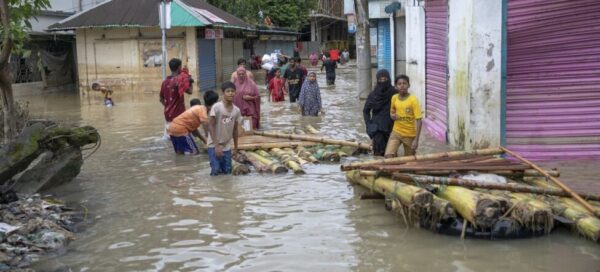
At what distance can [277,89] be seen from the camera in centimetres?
1877

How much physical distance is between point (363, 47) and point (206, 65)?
957 centimetres

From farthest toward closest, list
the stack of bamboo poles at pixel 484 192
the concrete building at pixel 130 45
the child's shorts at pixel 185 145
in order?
the concrete building at pixel 130 45, the child's shorts at pixel 185 145, the stack of bamboo poles at pixel 484 192

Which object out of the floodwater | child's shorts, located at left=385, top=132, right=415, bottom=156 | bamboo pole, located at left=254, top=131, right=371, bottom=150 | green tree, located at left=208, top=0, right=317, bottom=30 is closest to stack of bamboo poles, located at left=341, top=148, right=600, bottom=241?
the floodwater

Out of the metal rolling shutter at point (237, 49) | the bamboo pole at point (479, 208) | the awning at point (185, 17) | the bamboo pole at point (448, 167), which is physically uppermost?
the awning at point (185, 17)

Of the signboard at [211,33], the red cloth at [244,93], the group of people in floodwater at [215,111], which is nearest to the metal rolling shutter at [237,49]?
the signboard at [211,33]

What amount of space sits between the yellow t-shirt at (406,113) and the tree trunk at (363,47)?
10.7 m

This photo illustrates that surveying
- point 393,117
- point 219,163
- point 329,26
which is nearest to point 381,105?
point 393,117

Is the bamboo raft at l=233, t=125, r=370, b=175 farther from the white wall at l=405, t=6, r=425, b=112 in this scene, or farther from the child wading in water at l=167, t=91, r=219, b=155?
the white wall at l=405, t=6, r=425, b=112

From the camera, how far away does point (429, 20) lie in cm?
1237

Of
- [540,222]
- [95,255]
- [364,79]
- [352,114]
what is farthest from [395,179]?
[364,79]

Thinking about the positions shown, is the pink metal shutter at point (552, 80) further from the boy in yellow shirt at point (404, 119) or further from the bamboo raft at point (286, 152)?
the bamboo raft at point (286, 152)

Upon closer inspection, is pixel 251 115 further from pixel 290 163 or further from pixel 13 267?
Answer: pixel 13 267

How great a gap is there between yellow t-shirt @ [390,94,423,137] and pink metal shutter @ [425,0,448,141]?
2.76m

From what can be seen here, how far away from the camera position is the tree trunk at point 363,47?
60.7 ft
